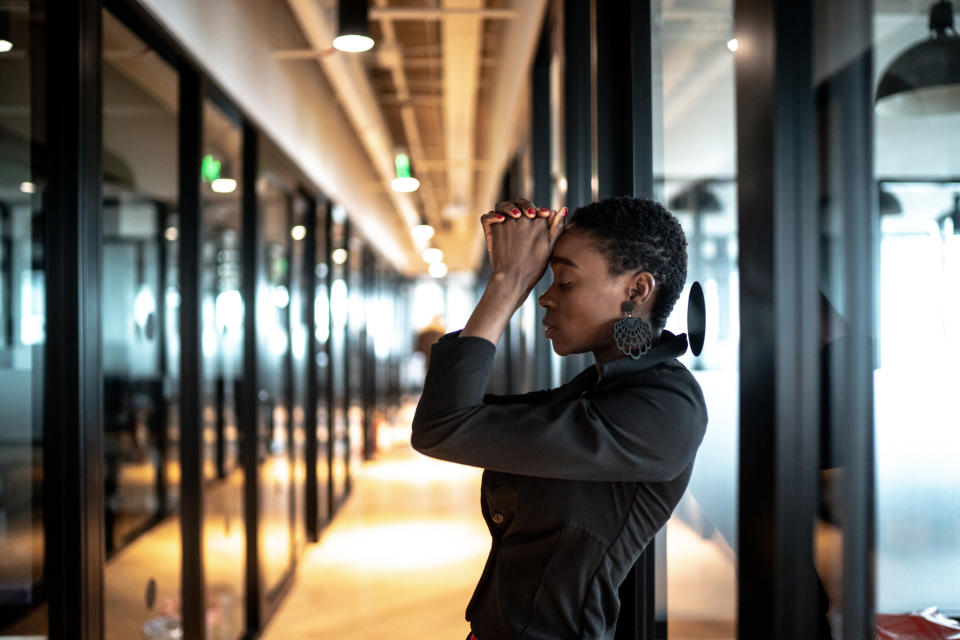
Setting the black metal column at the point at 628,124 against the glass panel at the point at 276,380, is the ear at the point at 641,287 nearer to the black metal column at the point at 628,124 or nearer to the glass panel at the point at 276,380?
the black metal column at the point at 628,124

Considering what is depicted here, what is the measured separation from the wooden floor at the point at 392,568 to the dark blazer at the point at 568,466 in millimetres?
3798

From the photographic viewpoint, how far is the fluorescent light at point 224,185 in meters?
5.49

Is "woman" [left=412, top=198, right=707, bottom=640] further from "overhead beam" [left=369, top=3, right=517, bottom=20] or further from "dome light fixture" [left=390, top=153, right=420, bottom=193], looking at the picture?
"dome light fixture" [left=390, top=153, right=420, bottom=193]

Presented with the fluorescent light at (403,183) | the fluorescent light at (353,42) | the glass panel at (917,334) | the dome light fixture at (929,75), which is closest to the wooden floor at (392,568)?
the fluorescent light at (403,183)

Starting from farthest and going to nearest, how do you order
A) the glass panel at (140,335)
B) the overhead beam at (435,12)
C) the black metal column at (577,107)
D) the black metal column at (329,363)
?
the black metal column at (329,363) < the glass panel at (140,335) < the overhead beam at (435,12) < the black metal column at (577,107)

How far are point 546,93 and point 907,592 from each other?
4143 millimetres

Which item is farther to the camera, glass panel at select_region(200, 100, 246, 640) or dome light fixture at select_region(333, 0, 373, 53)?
glass panel at select_region(200, 100, 246, 640)

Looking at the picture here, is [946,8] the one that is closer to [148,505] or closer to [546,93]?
[546,93]

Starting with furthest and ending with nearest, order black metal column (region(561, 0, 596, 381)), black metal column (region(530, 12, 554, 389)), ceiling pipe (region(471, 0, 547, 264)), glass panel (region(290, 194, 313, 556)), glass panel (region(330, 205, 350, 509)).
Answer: glass panel (region(330, 205, 350, 509)) → glass panel (region(290, 194, 313, 556)) → black metal column (region(530, 12, 554, 389)) → ceiling pipe (region(471, 0, 547, 264)) → black metal column (region(561, 0, 596, 381))

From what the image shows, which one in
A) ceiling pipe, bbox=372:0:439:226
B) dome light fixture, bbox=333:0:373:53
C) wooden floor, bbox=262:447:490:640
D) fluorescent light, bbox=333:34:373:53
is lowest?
wooden floor, bbox=262:447:490:640

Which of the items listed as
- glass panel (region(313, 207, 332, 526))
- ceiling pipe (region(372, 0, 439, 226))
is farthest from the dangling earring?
glass panel (region(313, 207, 332, 526))

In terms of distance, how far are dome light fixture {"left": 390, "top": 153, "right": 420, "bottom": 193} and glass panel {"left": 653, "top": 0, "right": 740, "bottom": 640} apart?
4.99m

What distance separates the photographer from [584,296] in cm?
142

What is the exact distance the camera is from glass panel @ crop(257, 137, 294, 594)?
5918mm
